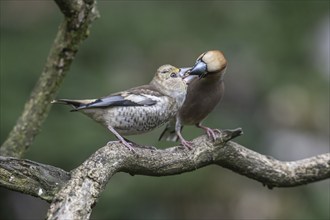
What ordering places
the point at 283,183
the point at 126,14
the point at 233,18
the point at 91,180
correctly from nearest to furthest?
the point at 91,180 → the point at 283,183 → the point at 126,14 → the point at 233,18

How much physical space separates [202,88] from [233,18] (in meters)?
5.32

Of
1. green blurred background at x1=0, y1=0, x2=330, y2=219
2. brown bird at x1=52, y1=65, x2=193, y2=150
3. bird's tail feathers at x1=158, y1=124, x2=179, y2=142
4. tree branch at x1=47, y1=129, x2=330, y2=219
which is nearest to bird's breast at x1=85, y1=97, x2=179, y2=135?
brown bird at x1=52, y1=65, x2=193, y2=150

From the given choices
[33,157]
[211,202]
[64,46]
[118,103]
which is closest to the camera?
[118,103]

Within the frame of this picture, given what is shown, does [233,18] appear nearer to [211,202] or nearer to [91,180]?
[211,202]

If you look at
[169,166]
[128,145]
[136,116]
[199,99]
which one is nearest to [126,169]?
[128,145]

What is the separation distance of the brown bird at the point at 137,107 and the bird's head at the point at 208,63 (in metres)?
0.18

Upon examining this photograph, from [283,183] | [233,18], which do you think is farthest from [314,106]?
[283,183]

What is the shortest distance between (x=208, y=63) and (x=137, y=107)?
1.57ft

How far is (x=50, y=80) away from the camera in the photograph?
498 cm

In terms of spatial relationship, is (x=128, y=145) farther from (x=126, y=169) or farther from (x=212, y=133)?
(x=212, y=133)

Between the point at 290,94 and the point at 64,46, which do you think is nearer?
the point at 64,46

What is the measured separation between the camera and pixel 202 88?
4.53 m

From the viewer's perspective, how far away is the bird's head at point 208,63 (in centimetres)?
395

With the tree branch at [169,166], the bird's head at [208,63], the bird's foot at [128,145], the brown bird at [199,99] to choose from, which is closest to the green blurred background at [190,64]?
the brown bird at [199,99]
